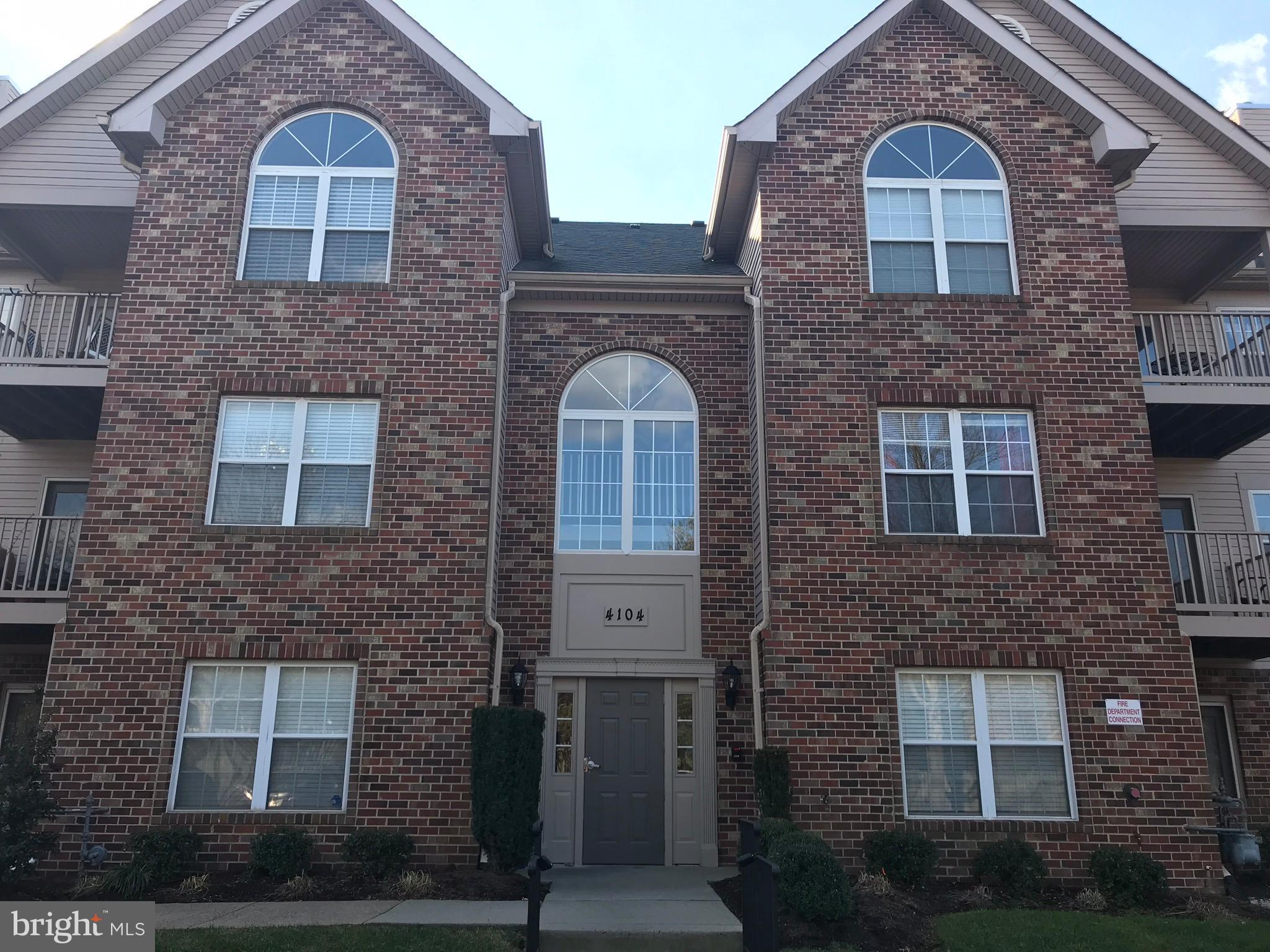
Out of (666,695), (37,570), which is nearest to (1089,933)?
(666,695)

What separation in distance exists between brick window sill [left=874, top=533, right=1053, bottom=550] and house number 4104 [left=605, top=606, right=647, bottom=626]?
3.16 metres

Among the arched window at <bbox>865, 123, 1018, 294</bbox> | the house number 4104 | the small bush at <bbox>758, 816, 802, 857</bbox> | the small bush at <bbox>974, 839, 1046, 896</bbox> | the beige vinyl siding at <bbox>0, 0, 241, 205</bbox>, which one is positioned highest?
the beige vinyl siding at <bbox>0, 0, 241, 205</bbox>

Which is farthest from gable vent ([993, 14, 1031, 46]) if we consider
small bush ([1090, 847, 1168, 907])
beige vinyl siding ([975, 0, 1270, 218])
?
A: small bush ([1090, 847, 1168, 907])

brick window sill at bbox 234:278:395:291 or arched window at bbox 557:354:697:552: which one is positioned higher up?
brick window sill at bbox 234:278:395:291

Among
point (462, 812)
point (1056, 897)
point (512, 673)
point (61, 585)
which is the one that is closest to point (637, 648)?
point (512, 673)

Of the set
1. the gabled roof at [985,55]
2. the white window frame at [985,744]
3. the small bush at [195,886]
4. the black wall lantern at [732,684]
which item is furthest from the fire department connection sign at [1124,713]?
the small bush at [195,886]

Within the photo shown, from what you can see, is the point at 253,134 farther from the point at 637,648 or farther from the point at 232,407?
the point at 637,648

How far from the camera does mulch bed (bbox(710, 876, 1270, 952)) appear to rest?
8750mm

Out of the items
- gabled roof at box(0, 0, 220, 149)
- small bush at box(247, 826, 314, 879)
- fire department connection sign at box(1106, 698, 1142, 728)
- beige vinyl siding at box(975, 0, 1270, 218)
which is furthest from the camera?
beige vinyl siding at box(975, 0, 1270, 218)

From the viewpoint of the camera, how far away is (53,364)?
41.5ft

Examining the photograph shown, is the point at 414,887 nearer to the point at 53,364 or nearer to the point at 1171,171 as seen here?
the point at 53,364

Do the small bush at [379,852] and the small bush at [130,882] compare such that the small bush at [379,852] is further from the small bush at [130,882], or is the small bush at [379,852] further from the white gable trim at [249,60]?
the white gable trim at [249,60]

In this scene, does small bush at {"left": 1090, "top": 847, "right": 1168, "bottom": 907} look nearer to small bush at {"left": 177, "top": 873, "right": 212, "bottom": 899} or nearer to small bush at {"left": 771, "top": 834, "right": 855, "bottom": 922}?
small bush at {"left": 771, "top": 834, "right": 855, "bottom": 922}

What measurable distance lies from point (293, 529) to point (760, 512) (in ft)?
18.7
